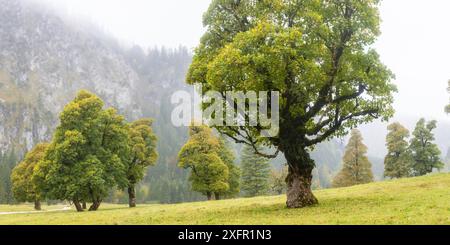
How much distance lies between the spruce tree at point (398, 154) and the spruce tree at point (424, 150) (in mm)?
1344

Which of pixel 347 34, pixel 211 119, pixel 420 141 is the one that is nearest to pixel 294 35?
pixel 347 34

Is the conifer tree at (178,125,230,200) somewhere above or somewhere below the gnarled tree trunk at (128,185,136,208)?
above

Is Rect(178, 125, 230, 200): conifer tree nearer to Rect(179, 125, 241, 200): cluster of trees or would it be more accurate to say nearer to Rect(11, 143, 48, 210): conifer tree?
Rect(179, 125, 241, 200): cluster of trees

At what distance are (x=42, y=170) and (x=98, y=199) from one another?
799 centimetres

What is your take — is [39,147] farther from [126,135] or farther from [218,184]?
[218,184]

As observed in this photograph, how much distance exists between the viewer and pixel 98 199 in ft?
185

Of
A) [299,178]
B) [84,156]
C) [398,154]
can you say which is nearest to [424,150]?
[398,154]

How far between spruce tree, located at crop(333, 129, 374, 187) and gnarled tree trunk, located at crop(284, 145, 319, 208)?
176 ft

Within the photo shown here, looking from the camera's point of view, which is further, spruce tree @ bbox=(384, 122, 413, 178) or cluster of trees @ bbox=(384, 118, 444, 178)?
spruce tree @ bbox=(384, 122, 413, 178)

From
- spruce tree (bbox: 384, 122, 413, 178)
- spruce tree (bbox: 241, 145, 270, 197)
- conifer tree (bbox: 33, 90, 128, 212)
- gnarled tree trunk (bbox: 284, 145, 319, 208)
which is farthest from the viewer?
spruce tree (bbox: 241, 145, 270, 197)

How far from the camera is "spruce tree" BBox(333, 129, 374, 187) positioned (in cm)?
8300

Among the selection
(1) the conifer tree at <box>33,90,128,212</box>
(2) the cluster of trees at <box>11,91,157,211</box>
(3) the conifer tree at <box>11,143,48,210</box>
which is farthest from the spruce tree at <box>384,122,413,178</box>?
(3) the conifer tree at <box>11,143,48,210</box>

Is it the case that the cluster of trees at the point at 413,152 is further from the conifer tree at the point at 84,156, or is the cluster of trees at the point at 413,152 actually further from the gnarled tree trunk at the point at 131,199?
the conifer tree at the point at 84,156

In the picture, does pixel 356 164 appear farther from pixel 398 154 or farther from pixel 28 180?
pixel 28 180
